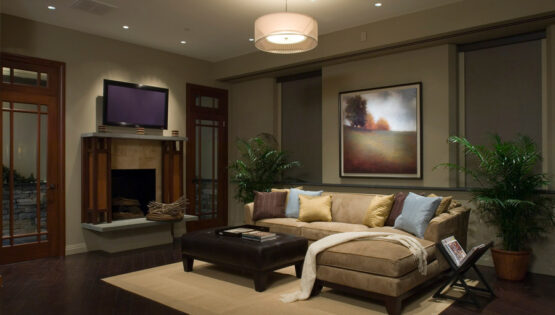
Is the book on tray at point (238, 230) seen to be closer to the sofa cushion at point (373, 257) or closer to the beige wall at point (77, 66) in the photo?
the sofa cushion at point (373, 257)

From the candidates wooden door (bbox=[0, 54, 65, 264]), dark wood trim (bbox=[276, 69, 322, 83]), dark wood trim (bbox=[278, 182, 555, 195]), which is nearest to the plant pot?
dark wood trim (bbox=[278, 182, 555, 195])

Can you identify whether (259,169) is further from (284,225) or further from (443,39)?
(443,39)

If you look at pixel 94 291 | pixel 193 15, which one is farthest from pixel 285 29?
pixel 94 291

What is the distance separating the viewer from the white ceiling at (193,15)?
4.73 metres

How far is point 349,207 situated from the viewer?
16.9 ft

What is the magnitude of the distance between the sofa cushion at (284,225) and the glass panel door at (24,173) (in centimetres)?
280

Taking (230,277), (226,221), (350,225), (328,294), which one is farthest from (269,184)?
(328,294)

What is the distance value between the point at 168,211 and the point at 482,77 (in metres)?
4.37

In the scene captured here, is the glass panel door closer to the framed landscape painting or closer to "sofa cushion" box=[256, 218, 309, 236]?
"sofa cushion" box=[256, 218, 309, 236]

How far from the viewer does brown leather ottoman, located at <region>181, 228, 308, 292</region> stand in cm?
374

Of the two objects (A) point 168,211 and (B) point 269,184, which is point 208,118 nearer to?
(B) point 269,184

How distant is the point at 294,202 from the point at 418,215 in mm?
1814

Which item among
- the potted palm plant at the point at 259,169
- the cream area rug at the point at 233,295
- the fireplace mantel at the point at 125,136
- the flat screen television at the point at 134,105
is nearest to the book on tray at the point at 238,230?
the cream area rug at the point at 233,295

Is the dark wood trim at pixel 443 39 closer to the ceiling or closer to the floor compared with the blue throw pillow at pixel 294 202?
closer to the ceiling
